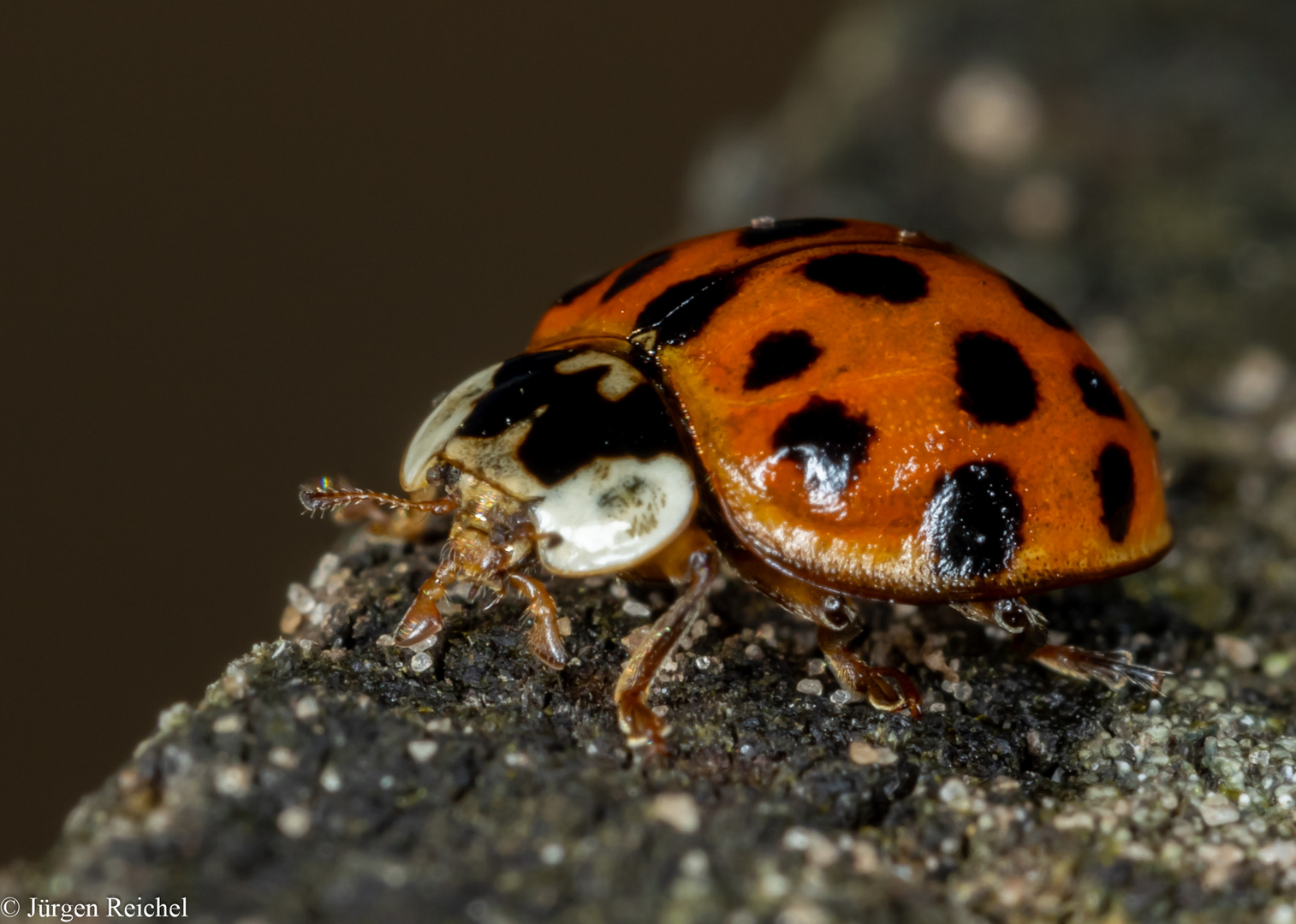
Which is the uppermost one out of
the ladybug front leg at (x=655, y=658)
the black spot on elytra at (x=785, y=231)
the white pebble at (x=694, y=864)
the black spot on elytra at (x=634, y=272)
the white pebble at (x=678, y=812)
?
the black spot on elytra at (x=785, y=231)

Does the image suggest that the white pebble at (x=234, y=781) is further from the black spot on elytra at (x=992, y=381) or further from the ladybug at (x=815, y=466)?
the black spot on elytra at (x=992, y=381)

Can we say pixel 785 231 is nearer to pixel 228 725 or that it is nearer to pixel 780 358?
pixel 780 358

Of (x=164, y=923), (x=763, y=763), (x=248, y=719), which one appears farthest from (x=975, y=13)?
(x=164, y=923)

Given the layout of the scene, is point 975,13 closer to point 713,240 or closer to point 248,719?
point 713,240

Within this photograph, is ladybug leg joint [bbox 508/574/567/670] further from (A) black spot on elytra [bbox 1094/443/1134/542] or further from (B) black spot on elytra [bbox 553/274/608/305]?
(A) black spot on elytra [bbox 1094/443/1134/542]

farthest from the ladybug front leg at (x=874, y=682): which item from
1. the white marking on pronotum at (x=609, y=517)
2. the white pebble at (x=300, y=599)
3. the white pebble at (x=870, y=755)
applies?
the white pebble at (x=300, y=599)

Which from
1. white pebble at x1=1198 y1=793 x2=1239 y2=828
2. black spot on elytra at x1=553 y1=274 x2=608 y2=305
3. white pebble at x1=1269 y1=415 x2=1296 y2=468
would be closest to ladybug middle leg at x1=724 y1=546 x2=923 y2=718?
white pebble at x1=1198 y1=793 x2=1239 y2=828
